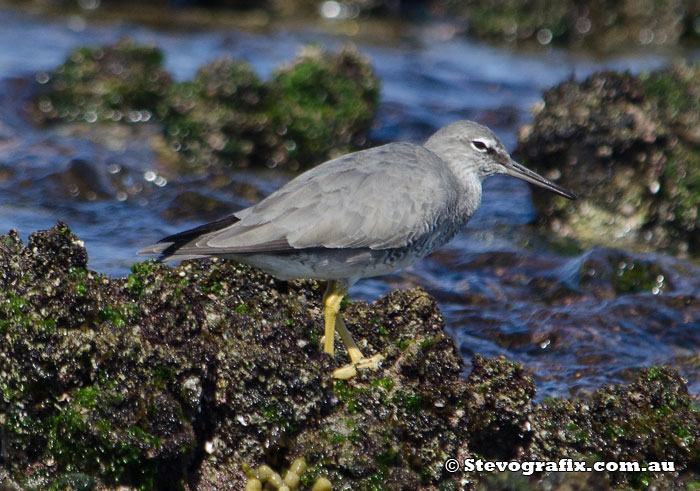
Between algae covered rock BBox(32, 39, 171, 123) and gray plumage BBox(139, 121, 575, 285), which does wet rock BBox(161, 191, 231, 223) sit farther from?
gray plumage BBox(139, 121, 575, 285)

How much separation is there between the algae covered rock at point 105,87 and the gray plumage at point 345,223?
549 centimetres

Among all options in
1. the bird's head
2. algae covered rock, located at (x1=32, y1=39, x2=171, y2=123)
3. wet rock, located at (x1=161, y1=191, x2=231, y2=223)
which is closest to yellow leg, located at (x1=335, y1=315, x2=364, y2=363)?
the bird's head

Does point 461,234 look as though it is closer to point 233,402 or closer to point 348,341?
point 348,341

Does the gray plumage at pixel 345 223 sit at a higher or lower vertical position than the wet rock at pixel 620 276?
lower

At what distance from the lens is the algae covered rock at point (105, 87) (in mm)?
10445

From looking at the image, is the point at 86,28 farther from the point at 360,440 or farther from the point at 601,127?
the point at 360,440

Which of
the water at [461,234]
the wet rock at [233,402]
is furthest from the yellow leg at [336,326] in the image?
the water at [461,234]

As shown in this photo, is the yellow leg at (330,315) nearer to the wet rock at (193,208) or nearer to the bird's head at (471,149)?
the bird's head at (471,149)

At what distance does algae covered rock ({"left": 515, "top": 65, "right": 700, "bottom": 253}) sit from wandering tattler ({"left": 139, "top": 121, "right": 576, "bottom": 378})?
3.23 meters

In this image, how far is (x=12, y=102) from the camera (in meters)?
10.5

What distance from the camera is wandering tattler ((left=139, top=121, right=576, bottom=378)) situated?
5.12 metres

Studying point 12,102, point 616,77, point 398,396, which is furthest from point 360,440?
point 12,102

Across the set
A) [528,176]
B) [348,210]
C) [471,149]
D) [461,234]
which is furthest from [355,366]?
[461,234]

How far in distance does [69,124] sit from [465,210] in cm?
607
